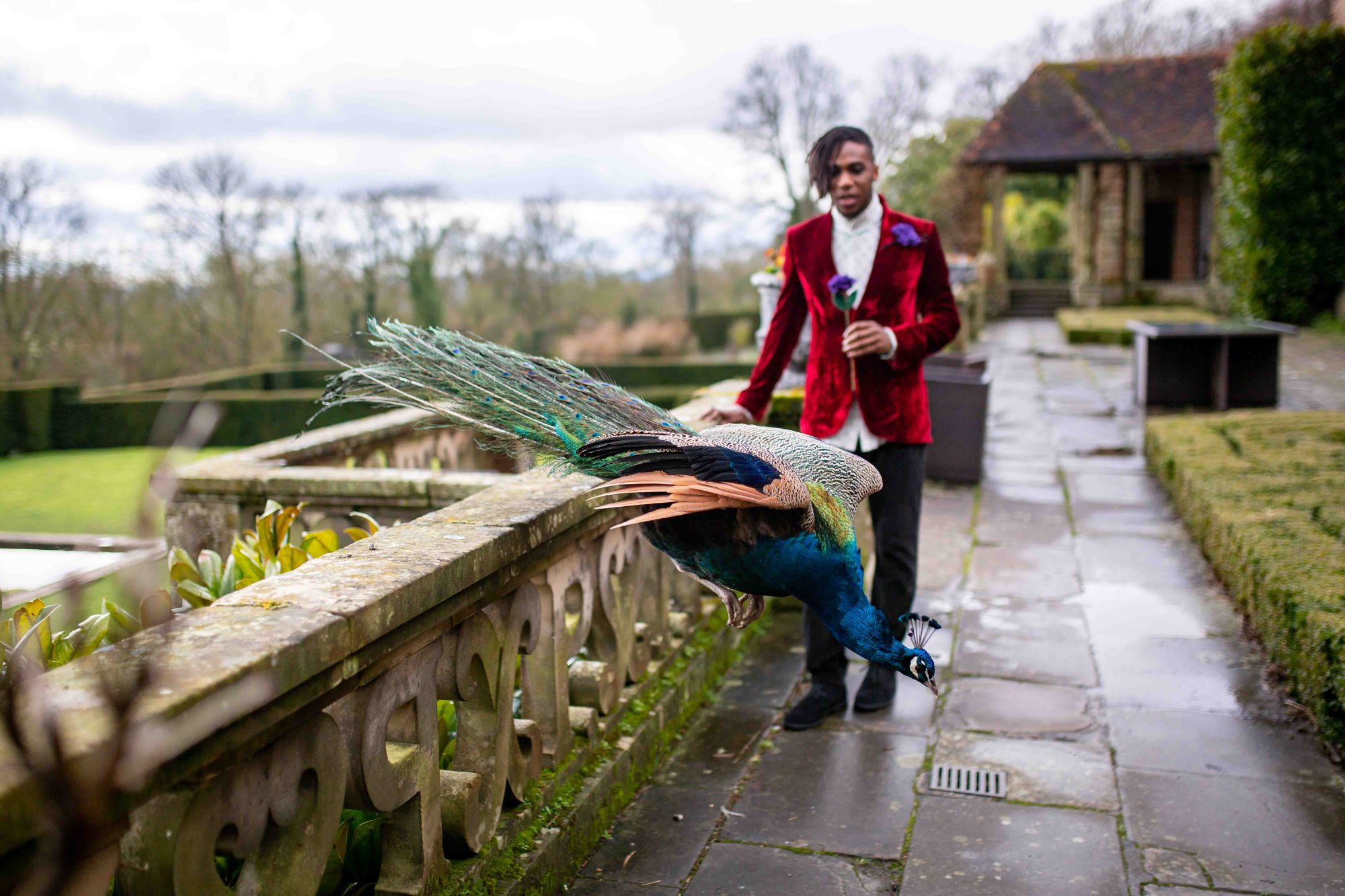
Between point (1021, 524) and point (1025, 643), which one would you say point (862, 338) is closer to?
point (1025, 643)

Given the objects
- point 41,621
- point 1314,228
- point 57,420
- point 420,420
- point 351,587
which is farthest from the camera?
point 57,420

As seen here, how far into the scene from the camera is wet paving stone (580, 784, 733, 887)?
8.74 feet

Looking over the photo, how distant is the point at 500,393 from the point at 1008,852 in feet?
5.69

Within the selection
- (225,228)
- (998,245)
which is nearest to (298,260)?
(225,228)

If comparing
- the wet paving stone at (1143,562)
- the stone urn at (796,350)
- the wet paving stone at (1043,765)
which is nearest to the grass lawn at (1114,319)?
the wet paving stone at (1143,562)

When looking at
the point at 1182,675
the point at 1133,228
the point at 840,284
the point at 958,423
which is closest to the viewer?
the point at 840,284

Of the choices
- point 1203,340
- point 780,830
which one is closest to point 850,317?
point 780,830

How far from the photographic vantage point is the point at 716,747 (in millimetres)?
3414

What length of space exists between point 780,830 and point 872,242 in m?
1.77

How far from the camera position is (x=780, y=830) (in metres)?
2.86

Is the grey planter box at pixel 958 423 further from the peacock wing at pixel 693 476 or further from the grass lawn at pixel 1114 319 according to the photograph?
the grass lawn at pixel 1114 319

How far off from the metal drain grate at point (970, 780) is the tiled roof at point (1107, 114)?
20218mm

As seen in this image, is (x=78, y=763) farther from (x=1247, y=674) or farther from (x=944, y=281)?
(x=1247, y=674)

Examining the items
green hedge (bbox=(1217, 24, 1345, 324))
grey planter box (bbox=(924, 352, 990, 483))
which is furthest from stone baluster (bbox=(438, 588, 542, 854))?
green hedge (bbox=(1217, 24, 1345, 324))
